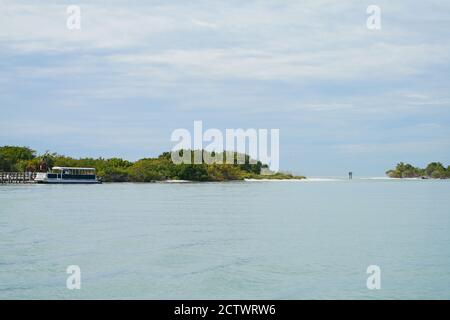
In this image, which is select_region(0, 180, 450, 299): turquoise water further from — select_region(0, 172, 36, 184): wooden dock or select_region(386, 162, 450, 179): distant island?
select_region(386, 162, 450, 179): distant island

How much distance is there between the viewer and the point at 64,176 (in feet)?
320

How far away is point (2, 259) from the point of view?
20.1 meters

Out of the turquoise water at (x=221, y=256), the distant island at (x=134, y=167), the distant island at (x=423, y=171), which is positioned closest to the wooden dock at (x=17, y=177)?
the distant island at (x=134, y=167)

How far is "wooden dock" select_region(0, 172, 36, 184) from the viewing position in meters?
97.7

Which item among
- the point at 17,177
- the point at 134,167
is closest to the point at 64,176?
the point at 17,177

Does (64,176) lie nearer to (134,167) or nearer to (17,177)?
(17,177)

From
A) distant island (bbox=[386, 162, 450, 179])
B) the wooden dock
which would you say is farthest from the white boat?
distant island (bbox=[386, 162, 450, 179])

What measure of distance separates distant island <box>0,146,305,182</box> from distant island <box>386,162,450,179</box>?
64421 millimetres

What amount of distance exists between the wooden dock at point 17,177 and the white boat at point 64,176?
2802 mm
